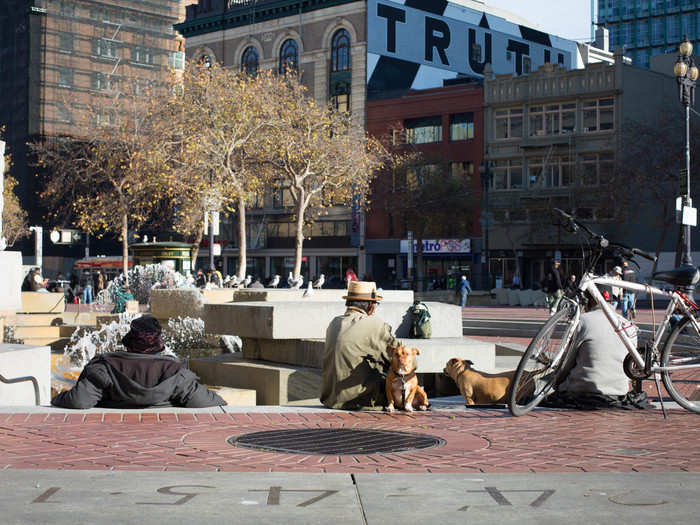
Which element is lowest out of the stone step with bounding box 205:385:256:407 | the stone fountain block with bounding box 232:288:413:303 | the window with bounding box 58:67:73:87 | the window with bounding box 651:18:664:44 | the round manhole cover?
the stone step with bounding box 205:385:256:407

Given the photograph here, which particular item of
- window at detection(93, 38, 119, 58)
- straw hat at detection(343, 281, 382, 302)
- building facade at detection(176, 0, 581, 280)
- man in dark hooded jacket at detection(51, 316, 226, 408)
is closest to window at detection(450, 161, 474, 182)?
building facade at detection(176, 0, 581, 280)

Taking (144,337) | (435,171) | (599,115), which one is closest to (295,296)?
(144,337)

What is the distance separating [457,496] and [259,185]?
34.9 meters

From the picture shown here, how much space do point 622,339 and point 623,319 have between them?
17 centimetres

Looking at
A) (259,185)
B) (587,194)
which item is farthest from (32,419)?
(587,194)

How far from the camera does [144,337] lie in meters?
7.89

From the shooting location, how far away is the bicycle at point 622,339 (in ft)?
26.2

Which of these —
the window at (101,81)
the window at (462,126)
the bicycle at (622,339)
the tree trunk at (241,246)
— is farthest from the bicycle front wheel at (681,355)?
the window at (101,81)

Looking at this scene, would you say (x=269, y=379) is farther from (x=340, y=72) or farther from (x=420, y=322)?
(x=340, y=72)

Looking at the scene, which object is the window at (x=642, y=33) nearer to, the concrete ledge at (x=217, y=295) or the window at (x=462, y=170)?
the window at (x=462, y=170)

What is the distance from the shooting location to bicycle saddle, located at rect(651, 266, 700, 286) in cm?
821

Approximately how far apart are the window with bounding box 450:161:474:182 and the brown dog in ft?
175

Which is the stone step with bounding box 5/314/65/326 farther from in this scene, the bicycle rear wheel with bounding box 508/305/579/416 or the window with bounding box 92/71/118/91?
the window with bounding box 92/71/118/91

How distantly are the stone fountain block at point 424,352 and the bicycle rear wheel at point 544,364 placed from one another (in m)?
2.16
